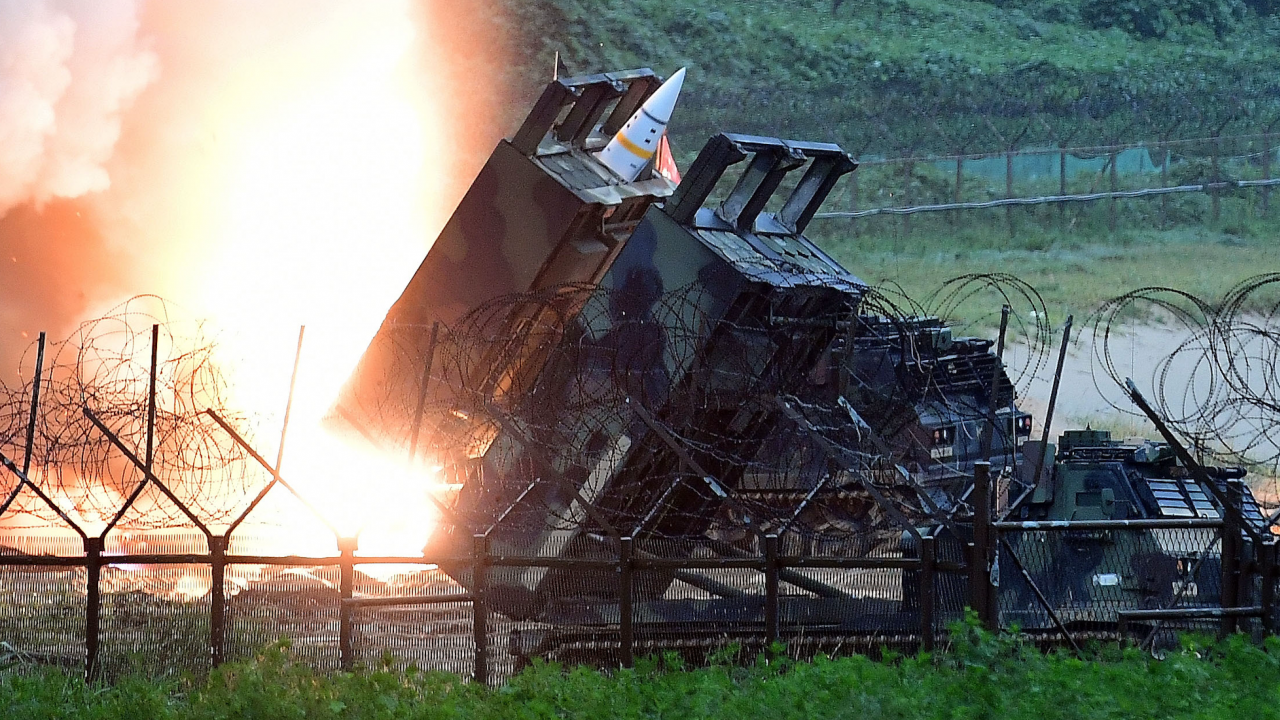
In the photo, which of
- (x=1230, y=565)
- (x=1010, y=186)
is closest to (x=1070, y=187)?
(x=1010, y=186)

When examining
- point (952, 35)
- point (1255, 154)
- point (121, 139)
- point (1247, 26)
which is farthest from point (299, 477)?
point (1247, 26)

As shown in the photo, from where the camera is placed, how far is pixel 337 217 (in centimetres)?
2219

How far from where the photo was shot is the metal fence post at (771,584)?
380 inches

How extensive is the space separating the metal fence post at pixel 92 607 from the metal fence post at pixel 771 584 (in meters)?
4.08

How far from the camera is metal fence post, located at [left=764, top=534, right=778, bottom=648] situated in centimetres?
966

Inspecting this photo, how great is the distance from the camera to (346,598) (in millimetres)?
10109

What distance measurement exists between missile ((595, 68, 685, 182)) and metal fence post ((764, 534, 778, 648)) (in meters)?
6.11

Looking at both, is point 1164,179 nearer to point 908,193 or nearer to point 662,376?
point 908,193

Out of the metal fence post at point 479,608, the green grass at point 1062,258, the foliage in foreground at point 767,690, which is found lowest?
the foliage in foreground at point 767,690

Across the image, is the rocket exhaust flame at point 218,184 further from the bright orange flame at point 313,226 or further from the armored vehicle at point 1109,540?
the armored vehicle at point 1109,540

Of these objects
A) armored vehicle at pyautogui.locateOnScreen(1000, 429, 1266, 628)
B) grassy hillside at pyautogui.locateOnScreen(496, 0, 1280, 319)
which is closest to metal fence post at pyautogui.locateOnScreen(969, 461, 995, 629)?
armored vehicle at pyautogui.locateOnScreen(1000, 429, 1266, 628)

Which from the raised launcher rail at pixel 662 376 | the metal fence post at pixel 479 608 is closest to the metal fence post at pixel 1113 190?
the raised launcher rail at pixel 662 376

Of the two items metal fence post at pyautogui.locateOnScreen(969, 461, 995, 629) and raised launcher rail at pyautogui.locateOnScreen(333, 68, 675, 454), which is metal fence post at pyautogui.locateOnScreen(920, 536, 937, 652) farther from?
A: raised launcher rail at pyautogui.locateOnScreen(333, 68, 675, 454)

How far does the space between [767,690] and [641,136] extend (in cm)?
804
